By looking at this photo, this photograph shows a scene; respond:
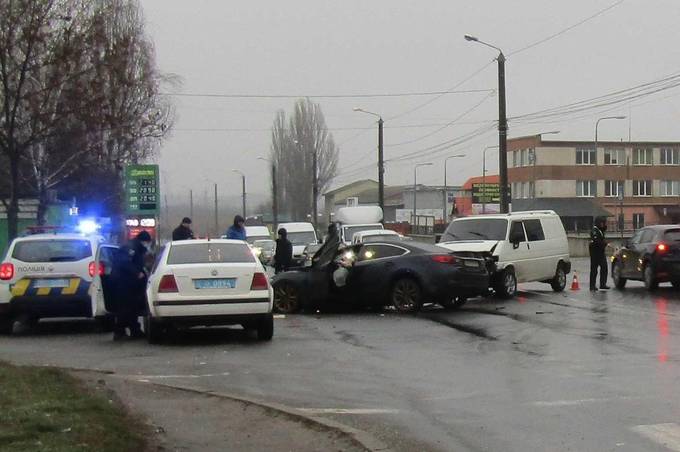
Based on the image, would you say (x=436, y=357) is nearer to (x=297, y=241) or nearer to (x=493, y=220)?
(x=493, y=220)

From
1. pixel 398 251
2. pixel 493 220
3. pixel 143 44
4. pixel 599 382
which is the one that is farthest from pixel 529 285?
pixel 143 44

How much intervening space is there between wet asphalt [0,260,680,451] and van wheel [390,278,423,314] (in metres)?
0.26

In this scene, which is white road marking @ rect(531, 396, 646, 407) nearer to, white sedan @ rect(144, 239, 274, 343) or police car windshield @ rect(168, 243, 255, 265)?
white sedan @ rect(144, 239, 274, 343)

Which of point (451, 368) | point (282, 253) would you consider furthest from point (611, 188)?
point (451, 368)

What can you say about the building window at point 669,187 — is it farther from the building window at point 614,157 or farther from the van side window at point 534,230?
the van side window at point 534,230

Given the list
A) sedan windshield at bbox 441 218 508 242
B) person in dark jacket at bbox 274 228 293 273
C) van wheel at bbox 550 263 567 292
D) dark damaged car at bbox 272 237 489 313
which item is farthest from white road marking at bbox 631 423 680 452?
person in dark jacket at bbox 274 228 293 273

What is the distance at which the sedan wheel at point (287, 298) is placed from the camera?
18469 mm

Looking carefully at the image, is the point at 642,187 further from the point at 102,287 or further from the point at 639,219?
the point at 102,287

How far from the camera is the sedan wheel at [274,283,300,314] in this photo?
60.6ft

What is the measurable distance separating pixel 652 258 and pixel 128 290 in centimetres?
1287

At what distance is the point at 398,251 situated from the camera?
61.3 feet

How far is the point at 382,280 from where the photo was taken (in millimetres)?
18422

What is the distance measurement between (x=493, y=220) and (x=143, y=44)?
35752mm

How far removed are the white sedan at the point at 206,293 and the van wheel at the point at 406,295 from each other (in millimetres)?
4968
